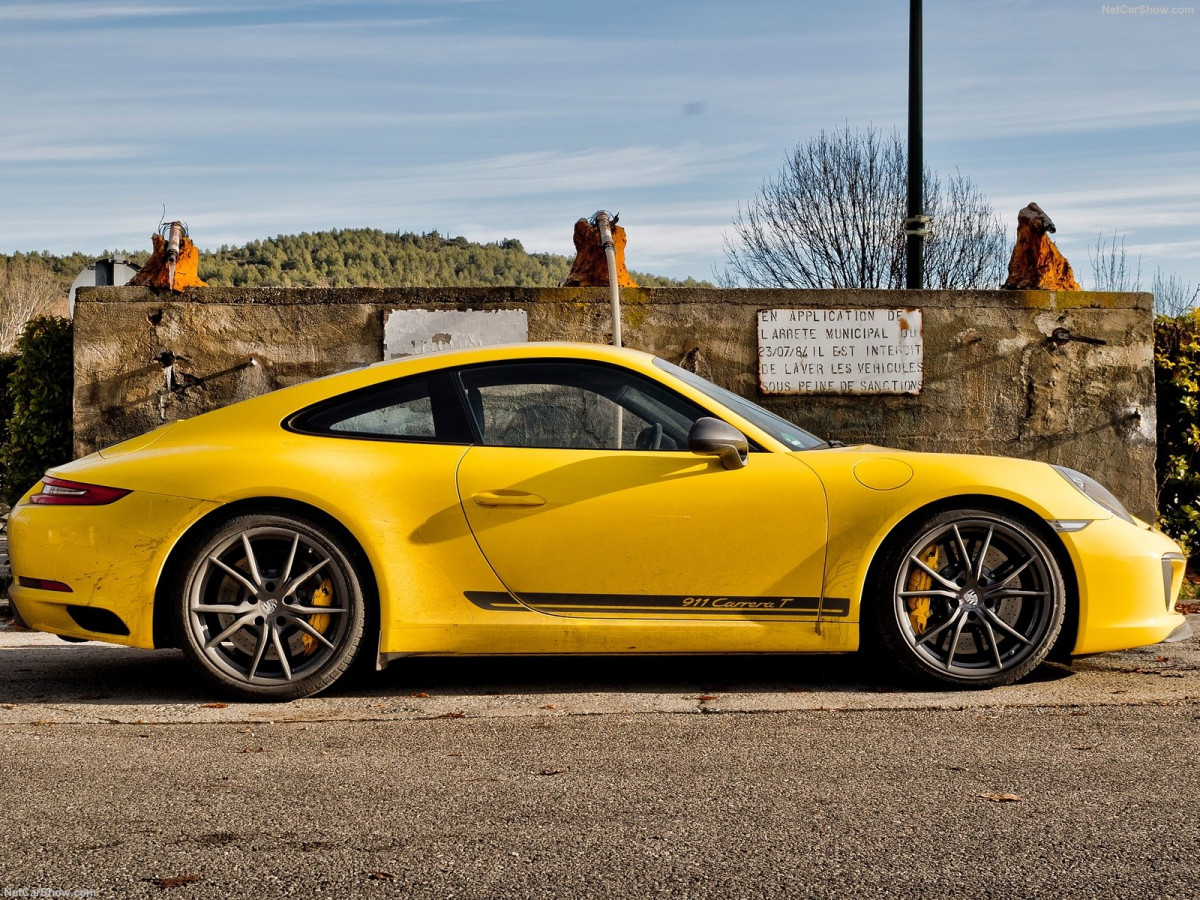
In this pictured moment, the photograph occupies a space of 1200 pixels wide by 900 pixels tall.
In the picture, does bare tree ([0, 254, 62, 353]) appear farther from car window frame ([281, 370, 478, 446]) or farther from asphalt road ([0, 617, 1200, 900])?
asphalt road ([0, 617, 1200, 900])

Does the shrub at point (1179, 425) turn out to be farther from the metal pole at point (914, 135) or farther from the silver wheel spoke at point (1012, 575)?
the silver wheel spoke at point (1012, 575)

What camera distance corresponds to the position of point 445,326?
926cm

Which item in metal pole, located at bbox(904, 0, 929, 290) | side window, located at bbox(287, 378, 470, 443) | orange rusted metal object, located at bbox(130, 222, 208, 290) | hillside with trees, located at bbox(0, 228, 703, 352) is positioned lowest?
side window, located at bbox(287, 378, 470, 443)

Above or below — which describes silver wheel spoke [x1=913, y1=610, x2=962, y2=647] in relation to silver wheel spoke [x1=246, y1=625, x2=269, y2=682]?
above

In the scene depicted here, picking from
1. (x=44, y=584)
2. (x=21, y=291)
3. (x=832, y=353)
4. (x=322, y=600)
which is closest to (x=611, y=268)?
(x=832, y=353)

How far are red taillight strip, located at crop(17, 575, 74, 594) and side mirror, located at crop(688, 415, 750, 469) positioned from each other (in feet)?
7.98

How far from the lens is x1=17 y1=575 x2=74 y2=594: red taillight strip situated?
485 centimetres

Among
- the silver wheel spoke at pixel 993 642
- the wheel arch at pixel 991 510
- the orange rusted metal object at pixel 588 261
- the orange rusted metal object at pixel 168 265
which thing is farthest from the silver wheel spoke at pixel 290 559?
the orange rusted metal object at pixel 168 265

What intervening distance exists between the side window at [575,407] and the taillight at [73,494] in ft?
4.61

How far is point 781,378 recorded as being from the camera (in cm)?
937

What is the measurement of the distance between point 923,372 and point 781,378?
3.43 ft

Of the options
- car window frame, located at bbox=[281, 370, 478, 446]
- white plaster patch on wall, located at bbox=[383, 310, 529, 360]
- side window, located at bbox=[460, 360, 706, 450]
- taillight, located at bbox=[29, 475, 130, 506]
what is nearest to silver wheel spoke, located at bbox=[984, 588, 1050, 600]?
side window, located at bbox=[460, 360, 706, 450]

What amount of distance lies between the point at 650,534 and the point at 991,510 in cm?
131

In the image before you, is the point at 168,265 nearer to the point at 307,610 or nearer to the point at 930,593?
the point at 307,610
